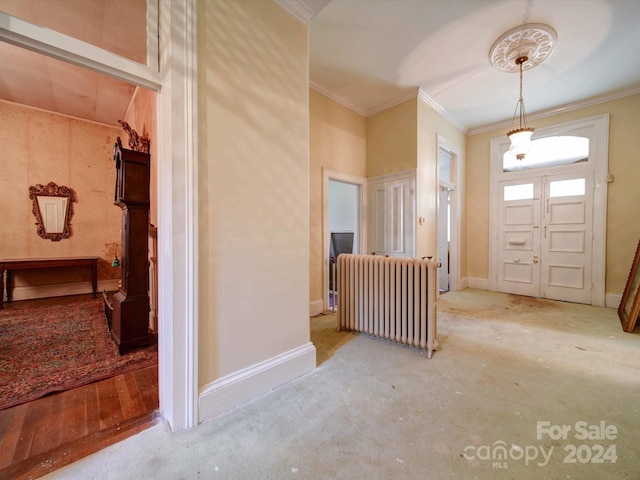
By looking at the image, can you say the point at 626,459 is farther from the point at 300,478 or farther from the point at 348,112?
the point at 348,112

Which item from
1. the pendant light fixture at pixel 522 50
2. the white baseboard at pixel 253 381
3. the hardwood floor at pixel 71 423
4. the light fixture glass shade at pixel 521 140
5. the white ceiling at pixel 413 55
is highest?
the white ceiling at pixel 413 55

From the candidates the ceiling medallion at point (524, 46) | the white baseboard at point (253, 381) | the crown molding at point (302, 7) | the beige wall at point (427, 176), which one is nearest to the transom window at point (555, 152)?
the beige wall at point (427, 176)

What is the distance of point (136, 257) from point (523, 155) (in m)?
4.50

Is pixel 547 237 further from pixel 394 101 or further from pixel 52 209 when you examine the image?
pixel 52 209

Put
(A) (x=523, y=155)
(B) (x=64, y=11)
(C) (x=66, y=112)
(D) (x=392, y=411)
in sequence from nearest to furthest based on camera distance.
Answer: (D) (x=392, y=411) → (B) (x=64, y=11) → (A) (x=523, y=155) → (C) (x=66, y=112)

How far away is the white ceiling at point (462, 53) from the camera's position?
7.59 ft

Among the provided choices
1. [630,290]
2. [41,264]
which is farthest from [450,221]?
[41,264]

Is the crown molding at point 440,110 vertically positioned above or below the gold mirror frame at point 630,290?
above

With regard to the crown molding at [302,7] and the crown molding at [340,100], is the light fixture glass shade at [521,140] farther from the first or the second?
the crown molding at [302,7]

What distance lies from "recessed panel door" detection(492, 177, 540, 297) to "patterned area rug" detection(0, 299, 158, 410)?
18.2 ft

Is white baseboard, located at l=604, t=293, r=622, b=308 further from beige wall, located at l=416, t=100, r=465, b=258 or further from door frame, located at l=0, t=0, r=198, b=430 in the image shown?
door frame, located at l=0, t=0, r=198, b=430

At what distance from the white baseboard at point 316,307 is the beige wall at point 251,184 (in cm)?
141

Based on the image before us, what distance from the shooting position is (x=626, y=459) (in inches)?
46.8

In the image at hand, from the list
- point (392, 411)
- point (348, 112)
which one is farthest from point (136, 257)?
point (348, 112)
